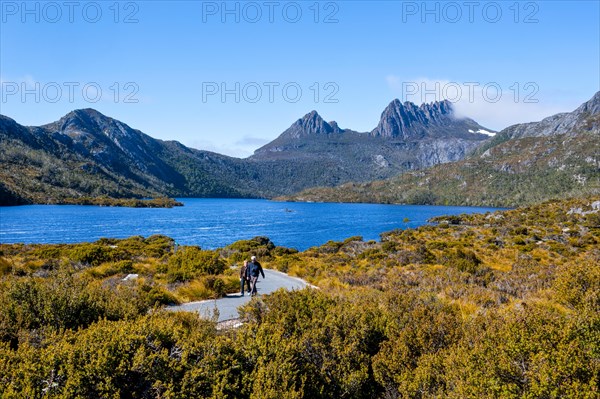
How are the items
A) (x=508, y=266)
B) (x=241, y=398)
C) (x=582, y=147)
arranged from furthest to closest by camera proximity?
(x=582, y=147), (x=508, y=266), (x=241, y=398)

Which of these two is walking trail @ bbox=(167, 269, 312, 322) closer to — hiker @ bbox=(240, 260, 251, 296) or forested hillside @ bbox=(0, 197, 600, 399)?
hiker @ bbox=(240, 260, 251, 296)

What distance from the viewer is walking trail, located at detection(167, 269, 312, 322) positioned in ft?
36.8

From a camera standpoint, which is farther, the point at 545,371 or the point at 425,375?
the point at 425,375

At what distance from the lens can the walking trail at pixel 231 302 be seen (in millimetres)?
11231

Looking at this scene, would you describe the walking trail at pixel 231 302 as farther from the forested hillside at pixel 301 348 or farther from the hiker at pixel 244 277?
the forested hillside at pixel 301 348

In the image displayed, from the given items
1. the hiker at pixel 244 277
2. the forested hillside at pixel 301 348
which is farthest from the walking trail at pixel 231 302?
the forested hillside at pixel 301 348

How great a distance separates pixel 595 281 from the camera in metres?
10.3

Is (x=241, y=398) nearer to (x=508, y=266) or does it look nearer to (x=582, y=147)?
(x=508, y=266)

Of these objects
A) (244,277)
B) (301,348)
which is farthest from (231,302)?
(301,348)

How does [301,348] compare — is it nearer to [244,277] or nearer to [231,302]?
[231,302]

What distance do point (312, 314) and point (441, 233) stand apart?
1739 inches

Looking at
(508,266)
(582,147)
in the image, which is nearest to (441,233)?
(508,266)

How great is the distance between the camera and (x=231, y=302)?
1359 centimetres

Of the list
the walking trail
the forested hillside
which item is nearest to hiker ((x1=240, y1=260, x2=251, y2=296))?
the walking trail
